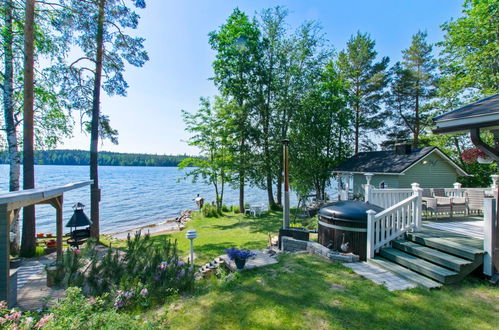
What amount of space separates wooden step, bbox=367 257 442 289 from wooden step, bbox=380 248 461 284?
0.28 feet

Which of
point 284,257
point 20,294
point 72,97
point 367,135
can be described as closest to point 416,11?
point 367,135

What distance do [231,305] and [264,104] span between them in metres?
14.2

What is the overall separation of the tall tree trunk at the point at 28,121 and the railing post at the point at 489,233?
11098 mm

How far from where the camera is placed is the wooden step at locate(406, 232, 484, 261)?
4145 millimetres

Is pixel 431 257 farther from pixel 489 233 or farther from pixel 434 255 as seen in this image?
pixel 489 233

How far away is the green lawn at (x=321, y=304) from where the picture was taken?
9.93 ft

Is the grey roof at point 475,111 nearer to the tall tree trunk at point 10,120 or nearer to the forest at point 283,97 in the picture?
the tall tree trunk at point 10,120

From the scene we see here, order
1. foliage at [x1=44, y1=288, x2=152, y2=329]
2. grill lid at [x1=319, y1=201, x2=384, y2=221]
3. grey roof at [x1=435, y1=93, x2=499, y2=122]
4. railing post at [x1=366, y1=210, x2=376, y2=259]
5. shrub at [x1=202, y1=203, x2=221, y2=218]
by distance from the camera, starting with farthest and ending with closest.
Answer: shrub at [x1=202, y1=203, x2=221, y2=218] → grill lid at [x1=319, y1=201, x2=384, y2=221] → railing post at [x1=366, y1=210, x2=376, y2=259] → grey roof at [x1=435, y1=93, x2=499, y2=122] → foliage at [x1=44, y1=288, x2=152, y2=329]

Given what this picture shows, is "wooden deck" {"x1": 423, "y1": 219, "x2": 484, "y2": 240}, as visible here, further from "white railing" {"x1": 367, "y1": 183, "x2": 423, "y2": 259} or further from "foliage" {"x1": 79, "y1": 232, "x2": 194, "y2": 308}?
"foliage" {"x1": 79, "y1": 232, "x2": 194, "y2": 308}

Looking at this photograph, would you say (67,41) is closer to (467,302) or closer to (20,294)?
(20,294)

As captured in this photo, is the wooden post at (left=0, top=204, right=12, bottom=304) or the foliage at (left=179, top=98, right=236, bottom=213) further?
the foliage at (left=179, top=98, right=236, bottom=213)

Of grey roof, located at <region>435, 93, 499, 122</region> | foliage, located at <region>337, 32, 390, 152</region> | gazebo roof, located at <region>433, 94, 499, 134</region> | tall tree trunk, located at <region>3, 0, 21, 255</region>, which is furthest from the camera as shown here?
foliage, located at <region>337, 32, 390, 152</region>

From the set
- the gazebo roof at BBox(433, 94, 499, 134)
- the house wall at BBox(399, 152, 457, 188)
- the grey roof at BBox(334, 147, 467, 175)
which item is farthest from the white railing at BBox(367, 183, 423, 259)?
the house wall at BBox(399, 152, 457, 188)

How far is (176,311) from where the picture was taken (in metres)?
3.49
